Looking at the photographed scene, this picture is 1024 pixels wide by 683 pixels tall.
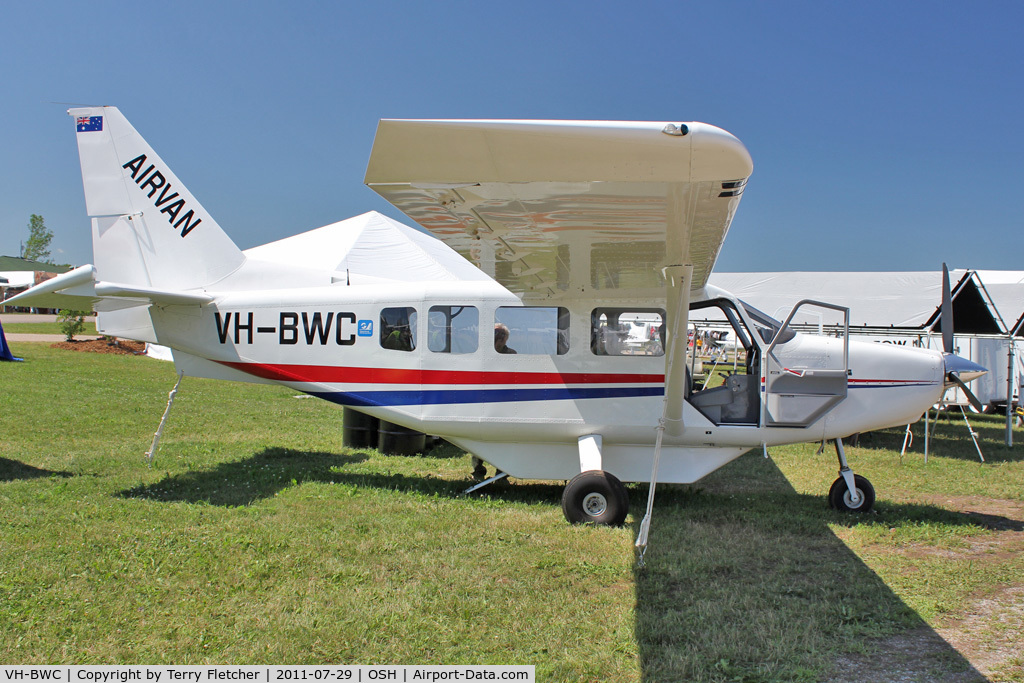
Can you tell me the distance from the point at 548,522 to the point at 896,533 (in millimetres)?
3099

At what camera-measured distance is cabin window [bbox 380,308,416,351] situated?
6641mm

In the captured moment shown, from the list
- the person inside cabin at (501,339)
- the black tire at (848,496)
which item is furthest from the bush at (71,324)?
the black tire at (848,496)

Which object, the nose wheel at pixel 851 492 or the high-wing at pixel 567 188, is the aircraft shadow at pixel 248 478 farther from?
the nose wheel at pixel 851 492

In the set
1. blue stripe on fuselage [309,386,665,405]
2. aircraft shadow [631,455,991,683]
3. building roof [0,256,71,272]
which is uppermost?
building roof [0,256,71,272]

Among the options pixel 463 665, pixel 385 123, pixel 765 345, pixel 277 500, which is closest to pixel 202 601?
pixel 463 665

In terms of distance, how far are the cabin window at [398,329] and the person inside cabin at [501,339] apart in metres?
0.89

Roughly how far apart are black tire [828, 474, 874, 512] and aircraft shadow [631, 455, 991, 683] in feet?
0.42

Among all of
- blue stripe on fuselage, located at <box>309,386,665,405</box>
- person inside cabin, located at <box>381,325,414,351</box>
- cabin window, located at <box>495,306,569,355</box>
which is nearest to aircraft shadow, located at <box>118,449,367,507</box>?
blue stripe on fuselage, located at <box>309,386,665,405</box>

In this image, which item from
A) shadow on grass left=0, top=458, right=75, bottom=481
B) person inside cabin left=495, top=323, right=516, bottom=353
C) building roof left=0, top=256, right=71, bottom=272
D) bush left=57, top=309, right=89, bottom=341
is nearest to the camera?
person inside cabin left=495, top=323, right=516, bottom=353

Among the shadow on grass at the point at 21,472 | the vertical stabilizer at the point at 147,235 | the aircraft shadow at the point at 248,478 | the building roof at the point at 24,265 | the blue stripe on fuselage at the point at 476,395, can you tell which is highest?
the building roof at the point at 24,265

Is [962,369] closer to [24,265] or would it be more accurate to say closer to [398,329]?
[398,329]

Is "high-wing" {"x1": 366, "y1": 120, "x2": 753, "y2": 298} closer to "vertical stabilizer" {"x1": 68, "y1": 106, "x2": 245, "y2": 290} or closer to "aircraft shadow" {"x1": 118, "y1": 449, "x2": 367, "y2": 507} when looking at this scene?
"aircraft shadow" {"x1": 118, "y1": 449, "x2": 367, "y2": 507}

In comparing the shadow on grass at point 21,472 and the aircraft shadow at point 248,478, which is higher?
the shadow on grass at point 21,472

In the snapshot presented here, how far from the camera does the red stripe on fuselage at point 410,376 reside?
6.28 m
